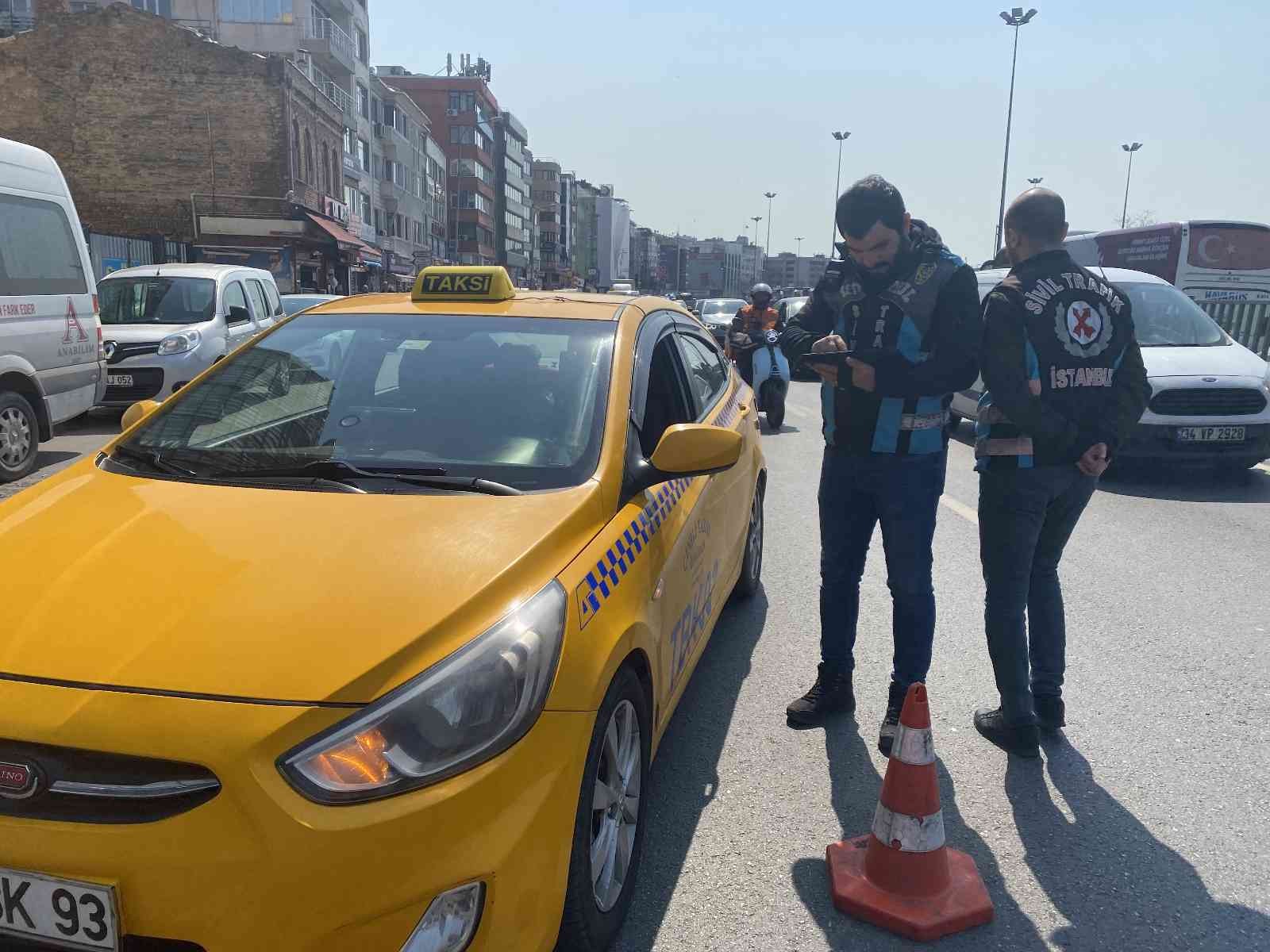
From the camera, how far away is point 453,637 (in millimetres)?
1956

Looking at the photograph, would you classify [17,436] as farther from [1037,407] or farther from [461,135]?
[461,135]

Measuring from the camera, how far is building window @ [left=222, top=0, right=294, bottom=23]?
139 ft

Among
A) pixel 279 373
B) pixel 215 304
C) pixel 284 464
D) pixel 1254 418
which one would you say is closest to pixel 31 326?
pixel 215 304

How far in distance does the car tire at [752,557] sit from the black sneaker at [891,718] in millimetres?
1308

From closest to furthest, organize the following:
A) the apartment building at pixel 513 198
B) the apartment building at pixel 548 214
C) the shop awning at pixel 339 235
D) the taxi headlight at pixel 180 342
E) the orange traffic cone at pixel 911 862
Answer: the orange traffic cone at pixel 911 862
the taxi headlight at pixel 180 342
the shop awning at pixel 339 235
the apartment building at pixel 513 198
the apartment building at pixel 548 214

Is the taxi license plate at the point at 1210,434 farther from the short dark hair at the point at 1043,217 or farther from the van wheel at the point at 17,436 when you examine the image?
the van wheel at the point at 17,436

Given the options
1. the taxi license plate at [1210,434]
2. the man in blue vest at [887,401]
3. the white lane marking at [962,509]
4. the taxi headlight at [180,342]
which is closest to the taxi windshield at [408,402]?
the man in blue vest at [887,401]

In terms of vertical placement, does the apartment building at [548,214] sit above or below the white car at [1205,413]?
above

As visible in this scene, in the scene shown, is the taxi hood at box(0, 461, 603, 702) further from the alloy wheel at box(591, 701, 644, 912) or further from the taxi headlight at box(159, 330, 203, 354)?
the taxi headlight at box(159, 330, 203, 354)

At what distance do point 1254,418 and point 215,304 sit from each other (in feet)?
38.1

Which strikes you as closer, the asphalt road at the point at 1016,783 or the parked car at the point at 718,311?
the asphalt road at the point at 1016,783

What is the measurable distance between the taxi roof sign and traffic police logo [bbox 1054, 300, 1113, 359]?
1.94 meters

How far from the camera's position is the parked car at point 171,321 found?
1152 centimetres

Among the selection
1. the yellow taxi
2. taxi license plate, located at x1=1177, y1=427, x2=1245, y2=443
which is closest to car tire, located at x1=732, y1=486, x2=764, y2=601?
the yellow taxi
